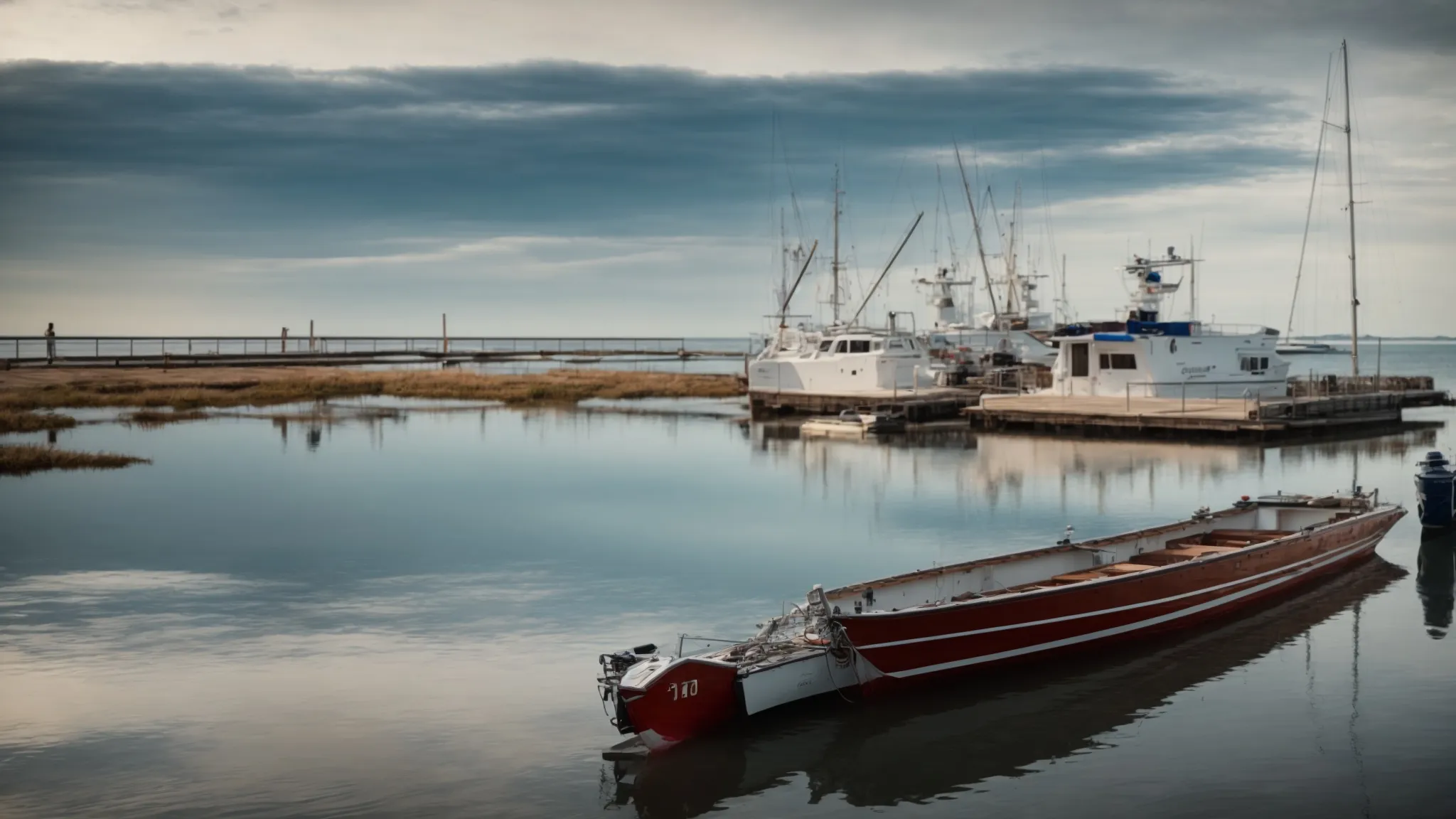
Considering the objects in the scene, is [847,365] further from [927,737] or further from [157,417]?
[927,737]

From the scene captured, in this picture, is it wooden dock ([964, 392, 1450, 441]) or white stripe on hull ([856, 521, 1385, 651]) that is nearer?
white stripe on hull ([856, 521, 1385, 651])

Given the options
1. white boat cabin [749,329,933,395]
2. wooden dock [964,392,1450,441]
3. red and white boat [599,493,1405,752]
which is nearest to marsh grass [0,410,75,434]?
white boat cabin [749,329,933,395]

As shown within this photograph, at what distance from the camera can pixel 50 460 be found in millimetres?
40438

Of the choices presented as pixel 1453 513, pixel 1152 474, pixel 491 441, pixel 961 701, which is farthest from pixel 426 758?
pixel 491 441

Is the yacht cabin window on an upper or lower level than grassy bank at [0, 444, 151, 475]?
upper

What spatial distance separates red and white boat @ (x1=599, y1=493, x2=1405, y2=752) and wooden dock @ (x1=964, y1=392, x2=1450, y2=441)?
27.0 meters

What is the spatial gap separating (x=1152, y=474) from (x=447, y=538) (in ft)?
73.1

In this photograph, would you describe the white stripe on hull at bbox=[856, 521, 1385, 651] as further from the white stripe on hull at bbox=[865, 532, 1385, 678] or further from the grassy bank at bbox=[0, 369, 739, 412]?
the grassy bank at bbox=[0, 369, 739, 412]

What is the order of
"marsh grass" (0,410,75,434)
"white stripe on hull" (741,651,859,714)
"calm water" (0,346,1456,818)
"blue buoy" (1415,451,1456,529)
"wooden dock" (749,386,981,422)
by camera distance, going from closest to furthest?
"calm water" (0,346,1456,818), "white stripe on hull" (741,651,859,714), "blue buoy" (1415,451,1456,529), "marsh grass" (0,410,75,434), "wooden dock" (749,386,981,422)

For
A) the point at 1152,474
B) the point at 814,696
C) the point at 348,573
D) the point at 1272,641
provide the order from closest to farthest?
the point at 814,696 → the point at 1272,641 → the point at 348,573 → the point at 1152,474

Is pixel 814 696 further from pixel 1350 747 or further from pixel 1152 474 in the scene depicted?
pixel 1152 474

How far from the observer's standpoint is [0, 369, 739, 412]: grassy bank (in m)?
65.8

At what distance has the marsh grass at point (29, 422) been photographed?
50531 millimetres

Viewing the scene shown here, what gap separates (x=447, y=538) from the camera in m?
28.1
